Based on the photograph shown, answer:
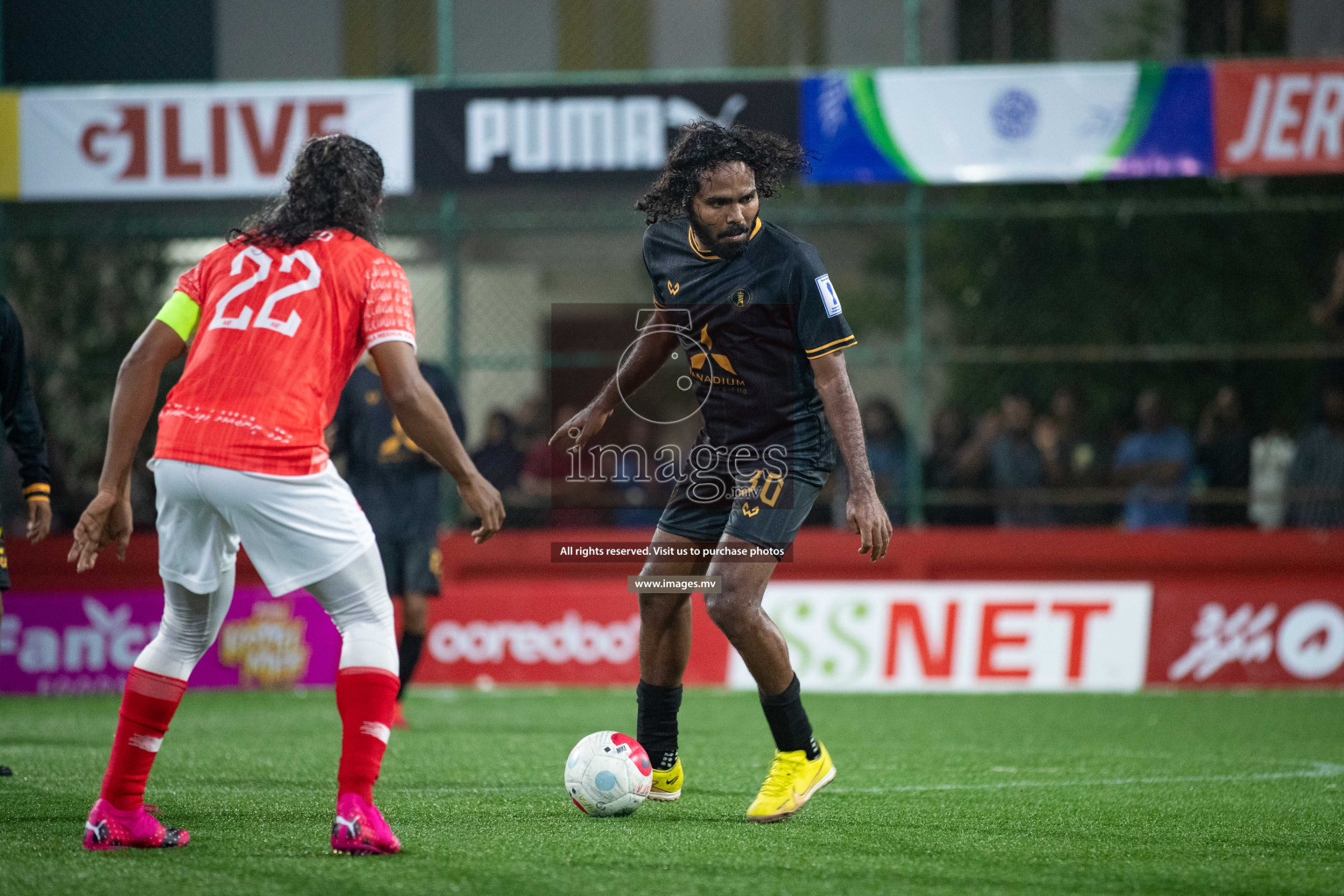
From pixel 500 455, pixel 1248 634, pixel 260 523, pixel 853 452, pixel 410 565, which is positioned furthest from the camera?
pixel 500 455

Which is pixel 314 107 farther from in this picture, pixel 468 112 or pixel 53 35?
pixel 53 35

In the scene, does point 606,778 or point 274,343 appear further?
A: point 606,778

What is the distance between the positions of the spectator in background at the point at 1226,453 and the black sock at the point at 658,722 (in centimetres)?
783

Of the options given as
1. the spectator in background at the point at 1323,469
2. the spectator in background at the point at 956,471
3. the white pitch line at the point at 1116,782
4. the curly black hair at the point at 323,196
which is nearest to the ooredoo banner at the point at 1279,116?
the spectator in background at the point at 1323,469

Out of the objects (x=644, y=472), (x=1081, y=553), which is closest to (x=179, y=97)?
(x=644, y=472)

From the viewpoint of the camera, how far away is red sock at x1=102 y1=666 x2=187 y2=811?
4.54 metres

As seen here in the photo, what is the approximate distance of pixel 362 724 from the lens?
4.45 metres

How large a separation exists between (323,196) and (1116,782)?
4136 millimetres

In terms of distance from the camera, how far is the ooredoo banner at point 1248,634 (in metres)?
11.1

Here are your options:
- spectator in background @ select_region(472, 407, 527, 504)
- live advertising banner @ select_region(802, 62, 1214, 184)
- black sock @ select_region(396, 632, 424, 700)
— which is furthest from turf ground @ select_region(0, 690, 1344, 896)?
live advertising banner @ select_region(802, 62, 1214, 184)

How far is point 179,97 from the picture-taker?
12164 mm

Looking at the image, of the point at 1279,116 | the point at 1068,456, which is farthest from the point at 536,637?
the point at 1279,116

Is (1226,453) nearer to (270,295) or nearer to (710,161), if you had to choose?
(710,161)

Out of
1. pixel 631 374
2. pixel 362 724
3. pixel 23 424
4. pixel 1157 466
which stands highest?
pixel 631 374
